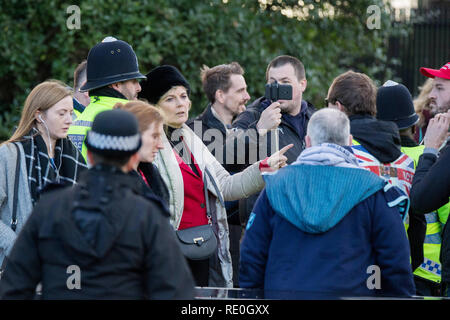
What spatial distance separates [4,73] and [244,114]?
3.80m

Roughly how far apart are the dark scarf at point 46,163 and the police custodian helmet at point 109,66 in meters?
0.45

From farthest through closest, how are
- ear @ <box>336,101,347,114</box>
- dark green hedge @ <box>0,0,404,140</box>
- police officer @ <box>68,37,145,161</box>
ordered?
dark green hedge @ <box>0,0,404,140</box> → ear @ <box>336,101,347,114</box> → police officer @ <box>68,37,145,161</box>

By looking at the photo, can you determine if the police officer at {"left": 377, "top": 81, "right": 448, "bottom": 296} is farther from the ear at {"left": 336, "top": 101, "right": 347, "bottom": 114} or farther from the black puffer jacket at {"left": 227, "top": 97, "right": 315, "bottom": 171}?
the black puffer jacket at {"left": 227, "top": 97, "right": 315, "bottom": 171}

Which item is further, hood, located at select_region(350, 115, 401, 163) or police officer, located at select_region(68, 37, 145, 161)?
police officer, located at select_region(68, 37, 145, 161)

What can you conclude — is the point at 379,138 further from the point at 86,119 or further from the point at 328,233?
the point at 86,119

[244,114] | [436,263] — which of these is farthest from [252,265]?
[244,114]

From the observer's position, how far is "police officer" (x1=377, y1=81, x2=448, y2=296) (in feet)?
14.4

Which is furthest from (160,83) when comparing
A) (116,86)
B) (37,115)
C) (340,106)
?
(340,106)

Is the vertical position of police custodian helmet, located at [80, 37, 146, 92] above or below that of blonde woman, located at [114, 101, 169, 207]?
above

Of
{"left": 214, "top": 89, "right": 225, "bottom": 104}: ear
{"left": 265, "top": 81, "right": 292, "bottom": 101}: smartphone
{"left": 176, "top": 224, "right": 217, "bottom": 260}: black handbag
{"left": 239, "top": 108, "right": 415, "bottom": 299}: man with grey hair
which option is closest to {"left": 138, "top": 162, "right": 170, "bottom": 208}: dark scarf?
{"left": 239, "top": 108, "right": 415, "bottom": 299}: man with grey hair

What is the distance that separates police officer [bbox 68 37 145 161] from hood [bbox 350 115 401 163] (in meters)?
1.33

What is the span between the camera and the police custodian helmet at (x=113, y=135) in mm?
2652

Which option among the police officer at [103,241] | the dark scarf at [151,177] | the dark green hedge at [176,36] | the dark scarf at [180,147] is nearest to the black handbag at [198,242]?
the dark scarf at [180,147]

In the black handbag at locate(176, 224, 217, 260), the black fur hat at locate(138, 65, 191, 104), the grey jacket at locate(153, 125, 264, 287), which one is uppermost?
the black fur hat at locate(138, 65, 191, 104)
